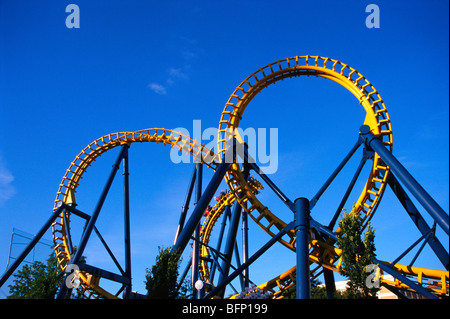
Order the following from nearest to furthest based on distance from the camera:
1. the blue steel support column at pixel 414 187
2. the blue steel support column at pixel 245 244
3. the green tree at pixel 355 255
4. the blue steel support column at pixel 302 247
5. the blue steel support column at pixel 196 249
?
the blue steel support column at pixel 414 187
the blue steel support column at pixel 302 247
the green tree at pixel 355 255
the blue steel support column at pixel 196 249
the blue steel support column at pixel 245 244

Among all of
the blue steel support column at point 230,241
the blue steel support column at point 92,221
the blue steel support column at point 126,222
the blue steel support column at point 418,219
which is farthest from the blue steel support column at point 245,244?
the blue steel support column at point 418,219

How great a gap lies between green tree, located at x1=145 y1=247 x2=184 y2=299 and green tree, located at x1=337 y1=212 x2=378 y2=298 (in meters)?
4.47

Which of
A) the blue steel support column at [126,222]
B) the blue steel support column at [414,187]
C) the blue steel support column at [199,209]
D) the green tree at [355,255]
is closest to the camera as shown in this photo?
the blue steel support column at [414,187]

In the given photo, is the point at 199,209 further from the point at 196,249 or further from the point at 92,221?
the point at 92,221

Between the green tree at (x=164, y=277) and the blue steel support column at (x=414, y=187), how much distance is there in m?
6.16

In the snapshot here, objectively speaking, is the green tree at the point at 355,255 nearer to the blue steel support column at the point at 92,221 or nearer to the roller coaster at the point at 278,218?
the roller coaster at the point at 278,218

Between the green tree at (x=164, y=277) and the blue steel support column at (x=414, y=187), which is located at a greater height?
the blue steel support column at (x=414, y=187)

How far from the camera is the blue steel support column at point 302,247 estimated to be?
922 centimetres

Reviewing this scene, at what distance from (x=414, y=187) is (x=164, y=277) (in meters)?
6.59

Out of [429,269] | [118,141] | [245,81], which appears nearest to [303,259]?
[429,269]

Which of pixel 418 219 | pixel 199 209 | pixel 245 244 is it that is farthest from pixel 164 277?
pixel 245 244

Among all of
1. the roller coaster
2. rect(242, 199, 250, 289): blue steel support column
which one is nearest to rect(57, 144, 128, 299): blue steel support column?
the roller coaster

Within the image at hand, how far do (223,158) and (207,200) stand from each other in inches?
63.9

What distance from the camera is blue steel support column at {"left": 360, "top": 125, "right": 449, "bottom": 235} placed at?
8.71 m
